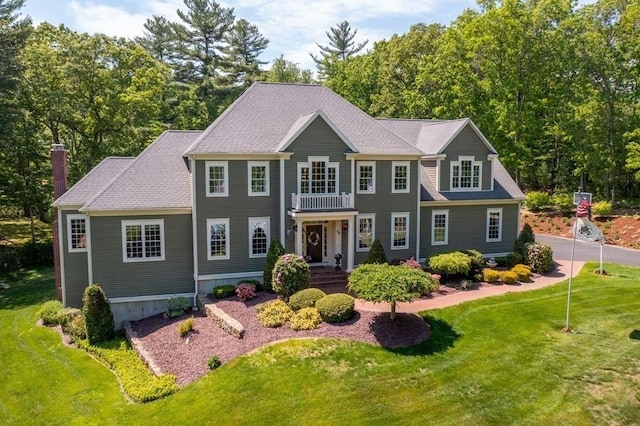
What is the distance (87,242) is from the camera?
20.0 m

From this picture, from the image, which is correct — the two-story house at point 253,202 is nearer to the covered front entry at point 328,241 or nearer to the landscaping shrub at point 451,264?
the covered front entry at point 328,241

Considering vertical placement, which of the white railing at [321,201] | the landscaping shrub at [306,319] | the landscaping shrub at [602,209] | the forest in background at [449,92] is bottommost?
the landscaping shrub at [306,319]

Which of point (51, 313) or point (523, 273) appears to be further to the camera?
point (523, 273)

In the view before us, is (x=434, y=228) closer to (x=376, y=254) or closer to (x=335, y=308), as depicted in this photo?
(x=376, y=254)

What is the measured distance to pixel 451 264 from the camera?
2228cm

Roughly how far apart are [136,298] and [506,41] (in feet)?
123

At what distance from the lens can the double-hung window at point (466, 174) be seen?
86.2 ft

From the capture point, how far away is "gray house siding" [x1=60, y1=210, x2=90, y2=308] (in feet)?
68.7

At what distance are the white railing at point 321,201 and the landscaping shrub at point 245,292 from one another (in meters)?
4.27

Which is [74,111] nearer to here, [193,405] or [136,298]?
[136,298]

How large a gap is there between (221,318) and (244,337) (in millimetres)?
1906

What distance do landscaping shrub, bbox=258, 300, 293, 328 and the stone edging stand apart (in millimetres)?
955

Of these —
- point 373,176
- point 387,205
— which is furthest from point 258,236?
point 387,205

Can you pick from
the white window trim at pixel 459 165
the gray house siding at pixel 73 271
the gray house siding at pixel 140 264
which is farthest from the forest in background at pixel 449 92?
the white window trim at pixel 459 165
